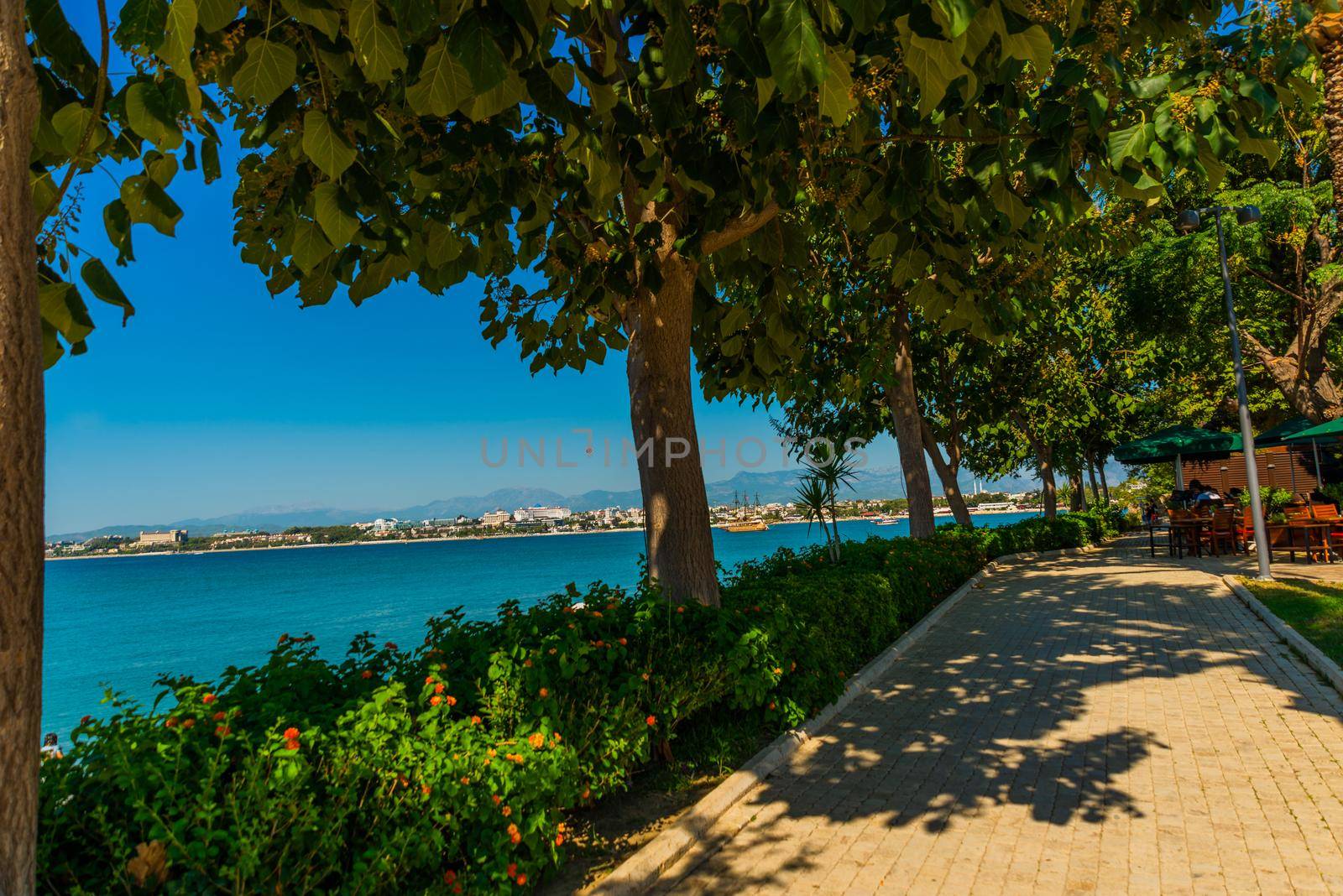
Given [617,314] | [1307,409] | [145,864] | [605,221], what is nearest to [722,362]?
[617,314]

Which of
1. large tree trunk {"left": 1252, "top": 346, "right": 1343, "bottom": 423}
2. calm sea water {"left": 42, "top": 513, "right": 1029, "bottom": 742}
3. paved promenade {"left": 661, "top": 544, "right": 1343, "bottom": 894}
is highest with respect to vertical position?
large tree trunk {"left": 1252, "top": 346, "right": 1343, "bottom": 423}

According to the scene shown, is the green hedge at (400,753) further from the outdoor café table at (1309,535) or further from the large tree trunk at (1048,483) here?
the large tree trunk at (1048,483)

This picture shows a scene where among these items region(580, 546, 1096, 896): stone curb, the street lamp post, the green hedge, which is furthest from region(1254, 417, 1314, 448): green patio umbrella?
the green hedge

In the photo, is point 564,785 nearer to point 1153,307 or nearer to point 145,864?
point 145,864

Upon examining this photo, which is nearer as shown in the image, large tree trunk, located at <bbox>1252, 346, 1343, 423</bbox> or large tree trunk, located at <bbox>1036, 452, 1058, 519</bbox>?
large tree trunk, located at <bbox>1252, 346, 1343, 423</bbox>

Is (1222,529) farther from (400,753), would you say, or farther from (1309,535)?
(400,753)

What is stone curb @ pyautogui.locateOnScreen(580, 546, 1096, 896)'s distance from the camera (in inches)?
162

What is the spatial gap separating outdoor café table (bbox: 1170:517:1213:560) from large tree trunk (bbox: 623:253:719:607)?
19359mm

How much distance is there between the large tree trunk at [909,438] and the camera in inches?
730

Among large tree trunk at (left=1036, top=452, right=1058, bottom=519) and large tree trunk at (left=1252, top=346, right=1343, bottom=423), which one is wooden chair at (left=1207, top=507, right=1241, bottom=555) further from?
large tree trunk at (left=1036, top=452, right=1058, bottom=519)

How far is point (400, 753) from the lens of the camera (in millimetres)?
3420

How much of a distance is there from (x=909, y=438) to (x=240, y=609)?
247 feet

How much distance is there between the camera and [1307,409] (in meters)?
19.4

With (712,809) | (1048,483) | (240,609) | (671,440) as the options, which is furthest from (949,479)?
(240,609)
